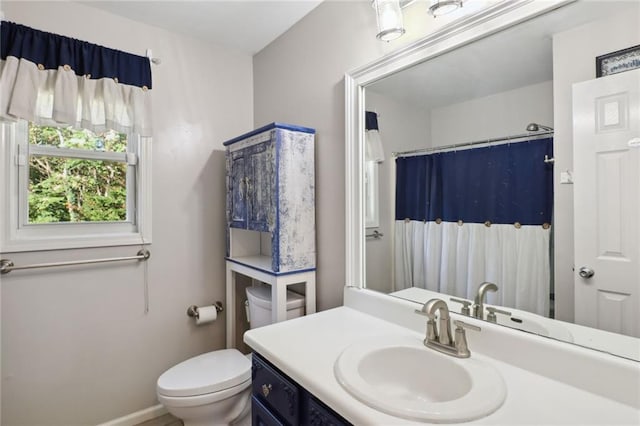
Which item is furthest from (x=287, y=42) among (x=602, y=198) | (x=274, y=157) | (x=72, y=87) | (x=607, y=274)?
(x=607, y=274)

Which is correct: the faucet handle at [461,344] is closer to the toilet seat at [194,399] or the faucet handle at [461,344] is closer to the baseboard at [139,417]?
the toilet seat at [194,399]

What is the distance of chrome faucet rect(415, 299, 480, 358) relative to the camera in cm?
101

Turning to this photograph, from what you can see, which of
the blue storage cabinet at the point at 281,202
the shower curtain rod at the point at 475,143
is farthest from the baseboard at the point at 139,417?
the shower curtain rod at the point at 475,143

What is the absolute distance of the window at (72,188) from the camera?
1.65 meters

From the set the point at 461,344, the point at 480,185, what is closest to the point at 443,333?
the point at 461,344

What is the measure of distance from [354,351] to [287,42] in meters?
1.82

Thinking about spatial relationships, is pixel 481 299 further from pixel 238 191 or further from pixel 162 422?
pixel 162 422

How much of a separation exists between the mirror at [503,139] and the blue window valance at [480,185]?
0.03 ft

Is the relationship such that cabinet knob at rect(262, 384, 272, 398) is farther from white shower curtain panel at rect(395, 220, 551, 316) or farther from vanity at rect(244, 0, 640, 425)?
white shower curtain panel at rect(395, 220, 551, 316)

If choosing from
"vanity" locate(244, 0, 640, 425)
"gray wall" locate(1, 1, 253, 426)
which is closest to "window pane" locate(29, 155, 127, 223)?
"gray wall" locate(1, 1, 253, 426)

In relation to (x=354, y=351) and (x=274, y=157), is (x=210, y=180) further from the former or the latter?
(x=354, y=351)

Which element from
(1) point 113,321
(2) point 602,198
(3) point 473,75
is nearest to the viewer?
(2) point 602,198

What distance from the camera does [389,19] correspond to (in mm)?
1256

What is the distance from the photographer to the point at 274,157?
1628mm
